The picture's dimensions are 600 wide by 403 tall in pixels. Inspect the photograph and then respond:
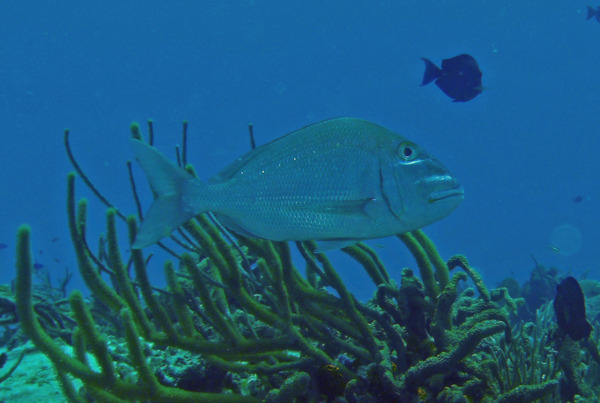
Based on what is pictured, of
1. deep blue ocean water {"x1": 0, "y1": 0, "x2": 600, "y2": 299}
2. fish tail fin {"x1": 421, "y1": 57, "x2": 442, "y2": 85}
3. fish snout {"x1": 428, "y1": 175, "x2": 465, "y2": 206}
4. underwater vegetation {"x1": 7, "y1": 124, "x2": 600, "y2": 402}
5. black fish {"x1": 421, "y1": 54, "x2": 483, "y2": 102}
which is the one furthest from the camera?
deep blue ocean water {"x1": 0, "y1": 0, "x2": 600, "y2": 299}

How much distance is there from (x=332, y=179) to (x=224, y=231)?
4.20 ft

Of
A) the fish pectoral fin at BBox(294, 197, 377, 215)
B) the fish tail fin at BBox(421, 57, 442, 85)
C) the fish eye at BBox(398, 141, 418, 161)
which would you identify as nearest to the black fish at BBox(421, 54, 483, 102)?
the fish tail fin at BBox(421, 57, 442, 85)

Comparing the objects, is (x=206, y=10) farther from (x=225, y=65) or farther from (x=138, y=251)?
(x=138, y=251)

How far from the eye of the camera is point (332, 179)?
6.56 feet

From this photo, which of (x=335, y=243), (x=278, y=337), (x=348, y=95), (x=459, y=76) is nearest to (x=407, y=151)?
(x=335, y=243)

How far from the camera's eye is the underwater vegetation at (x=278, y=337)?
2141 millimetres

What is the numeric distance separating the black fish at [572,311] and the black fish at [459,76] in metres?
3.62

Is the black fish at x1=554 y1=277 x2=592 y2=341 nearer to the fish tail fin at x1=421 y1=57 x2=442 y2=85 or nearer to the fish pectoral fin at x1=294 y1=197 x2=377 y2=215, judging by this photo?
the fish pectoral fin at x1=294 y1=197 x2=377 y2=215

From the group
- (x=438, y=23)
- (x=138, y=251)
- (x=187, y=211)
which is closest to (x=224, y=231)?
(x=138, y=251)

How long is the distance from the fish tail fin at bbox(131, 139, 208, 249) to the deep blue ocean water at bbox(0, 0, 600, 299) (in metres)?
113

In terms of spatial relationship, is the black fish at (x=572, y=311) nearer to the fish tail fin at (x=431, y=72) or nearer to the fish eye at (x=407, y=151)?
the fish eye at (x=407, y=151)

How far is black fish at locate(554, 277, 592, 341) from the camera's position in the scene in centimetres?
319

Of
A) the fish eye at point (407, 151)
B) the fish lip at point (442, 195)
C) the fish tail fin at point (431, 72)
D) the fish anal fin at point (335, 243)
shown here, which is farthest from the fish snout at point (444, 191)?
the fish tail fin at point (431, 72)

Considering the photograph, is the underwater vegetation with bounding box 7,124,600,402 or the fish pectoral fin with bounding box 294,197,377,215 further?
the underwater vegetation with bounding box 7,124,600,402
